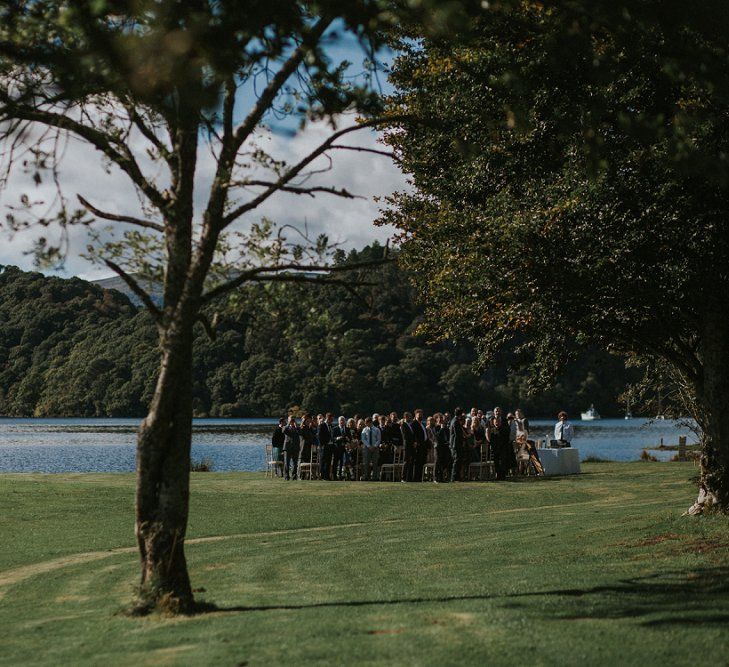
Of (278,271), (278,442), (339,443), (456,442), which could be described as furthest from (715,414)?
(278,442)

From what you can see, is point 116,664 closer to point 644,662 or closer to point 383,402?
point 644,662

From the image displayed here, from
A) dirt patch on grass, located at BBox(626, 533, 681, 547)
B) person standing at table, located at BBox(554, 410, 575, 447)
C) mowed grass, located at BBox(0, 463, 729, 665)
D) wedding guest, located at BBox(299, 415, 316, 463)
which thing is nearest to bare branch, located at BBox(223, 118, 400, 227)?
mowed grass, located at BBox(0, 463, 729, 665)

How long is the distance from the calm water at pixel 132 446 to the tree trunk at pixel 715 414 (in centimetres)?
1354

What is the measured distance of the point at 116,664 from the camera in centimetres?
734

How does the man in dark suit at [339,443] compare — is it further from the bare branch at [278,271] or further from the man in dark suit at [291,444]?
the bare branch at [278,271]

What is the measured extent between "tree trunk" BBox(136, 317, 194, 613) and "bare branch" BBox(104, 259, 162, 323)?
0.73ft

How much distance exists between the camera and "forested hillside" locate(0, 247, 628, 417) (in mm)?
100375

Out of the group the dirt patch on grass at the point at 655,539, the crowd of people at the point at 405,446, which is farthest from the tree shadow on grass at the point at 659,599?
the crowd of people at the point at 405,446

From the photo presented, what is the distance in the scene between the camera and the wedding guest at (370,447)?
30.6 metres

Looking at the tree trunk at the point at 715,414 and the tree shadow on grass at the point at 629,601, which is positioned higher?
the tree trunk at the point at 715,414

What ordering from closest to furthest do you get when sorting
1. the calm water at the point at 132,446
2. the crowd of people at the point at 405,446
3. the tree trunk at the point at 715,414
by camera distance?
the tree trunk at the point at 715,414, the crowd of people at the point at 405,446, the calm water at the point at 132,446

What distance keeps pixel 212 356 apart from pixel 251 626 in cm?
9549

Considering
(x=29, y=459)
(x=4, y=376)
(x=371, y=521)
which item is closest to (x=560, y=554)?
(x=371, y=521)

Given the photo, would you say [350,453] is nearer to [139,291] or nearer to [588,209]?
[588,209]
